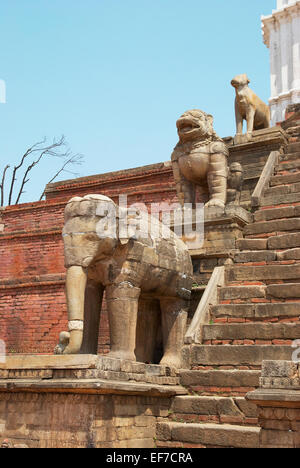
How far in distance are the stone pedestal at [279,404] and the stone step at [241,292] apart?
7.72 feet

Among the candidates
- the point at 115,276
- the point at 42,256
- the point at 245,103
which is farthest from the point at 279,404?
the point at 42,256

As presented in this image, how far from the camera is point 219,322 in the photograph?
7.50 metres

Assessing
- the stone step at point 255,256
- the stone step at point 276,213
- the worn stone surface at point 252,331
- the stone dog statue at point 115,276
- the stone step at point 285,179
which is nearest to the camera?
the stone dog statue at point 115,276

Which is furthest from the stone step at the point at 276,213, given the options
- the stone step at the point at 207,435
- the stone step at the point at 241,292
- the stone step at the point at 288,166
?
the stone step at the point at 207,435

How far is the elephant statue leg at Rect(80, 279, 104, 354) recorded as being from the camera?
7.08 metres

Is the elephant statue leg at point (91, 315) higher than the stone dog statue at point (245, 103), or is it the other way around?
the stone dog statue at point (245, 103)

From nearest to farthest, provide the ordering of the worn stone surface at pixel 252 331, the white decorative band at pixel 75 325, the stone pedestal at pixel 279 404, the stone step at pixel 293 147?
the stone pedestal at pixel 279 404
the white decorative band at pixel 75 325
the worn stone surface at pixel 252 331
the stone step at pixel 293 147

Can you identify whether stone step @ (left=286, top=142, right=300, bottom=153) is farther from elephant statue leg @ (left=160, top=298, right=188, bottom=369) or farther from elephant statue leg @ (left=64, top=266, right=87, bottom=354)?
elephant statue leg @ (left=64, top=266, right=87, bottom=354)

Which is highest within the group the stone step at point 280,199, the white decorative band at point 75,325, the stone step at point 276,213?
the stone step at point 280,199

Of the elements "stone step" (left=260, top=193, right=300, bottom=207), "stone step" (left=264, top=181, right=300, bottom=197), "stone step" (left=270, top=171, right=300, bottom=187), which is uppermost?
"stone step" (left=270, top=171, right=300, bottom=187)

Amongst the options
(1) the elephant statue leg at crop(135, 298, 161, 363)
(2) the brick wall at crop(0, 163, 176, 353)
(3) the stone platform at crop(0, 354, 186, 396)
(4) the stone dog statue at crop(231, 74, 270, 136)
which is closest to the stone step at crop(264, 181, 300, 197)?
(4) the stone dog statue at crop(231, 74, 270, 136)

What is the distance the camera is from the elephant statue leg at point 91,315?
7082 mm

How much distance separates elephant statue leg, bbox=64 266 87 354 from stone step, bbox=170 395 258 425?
125 cm

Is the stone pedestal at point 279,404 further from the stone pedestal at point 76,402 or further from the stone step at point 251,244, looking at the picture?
the stone step at point 251,244
